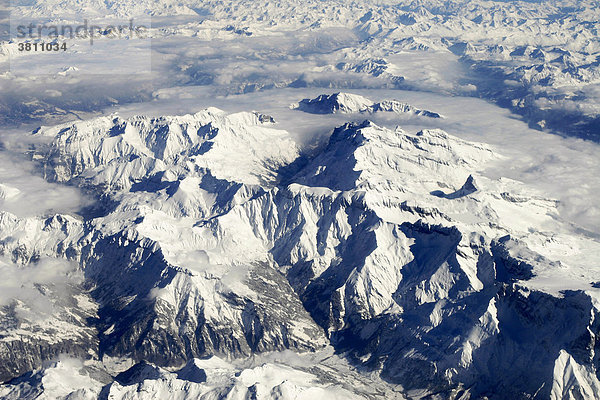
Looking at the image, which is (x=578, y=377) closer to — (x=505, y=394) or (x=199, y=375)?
(x=505, y=394)

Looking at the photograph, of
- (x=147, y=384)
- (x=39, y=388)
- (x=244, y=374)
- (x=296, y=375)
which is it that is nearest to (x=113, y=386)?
(x=147, y=384)

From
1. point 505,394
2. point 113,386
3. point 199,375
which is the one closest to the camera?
point 113,386

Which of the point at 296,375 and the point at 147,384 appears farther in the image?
the point at 296,375

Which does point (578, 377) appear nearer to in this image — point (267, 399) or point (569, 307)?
point (569, 307)

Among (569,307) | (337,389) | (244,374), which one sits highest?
(569,307)

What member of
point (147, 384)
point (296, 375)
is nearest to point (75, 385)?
point (147, 384)

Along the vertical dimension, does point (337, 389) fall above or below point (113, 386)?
below

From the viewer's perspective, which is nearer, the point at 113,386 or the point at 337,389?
the point at 113,386

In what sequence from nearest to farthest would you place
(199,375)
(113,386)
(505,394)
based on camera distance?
1. (113,386)
2. (199,375)
3. (505,394)

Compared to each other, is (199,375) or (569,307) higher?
(569,307)

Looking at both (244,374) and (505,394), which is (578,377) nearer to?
(505,394)
